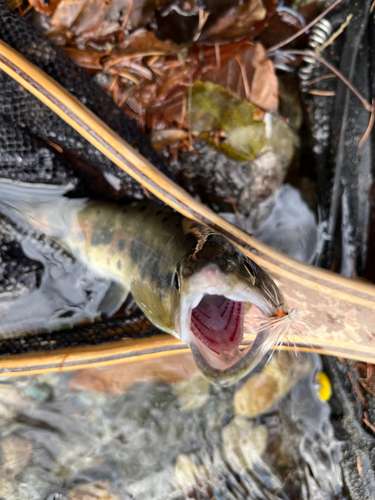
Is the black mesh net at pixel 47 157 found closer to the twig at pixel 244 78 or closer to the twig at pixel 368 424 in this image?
the twig at pixel 244 78

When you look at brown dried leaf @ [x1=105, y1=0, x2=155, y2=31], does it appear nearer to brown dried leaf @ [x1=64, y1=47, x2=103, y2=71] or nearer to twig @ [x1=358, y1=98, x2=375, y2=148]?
brown dried leaf @ [x1=64, y1=47, x2=103, y2=71]

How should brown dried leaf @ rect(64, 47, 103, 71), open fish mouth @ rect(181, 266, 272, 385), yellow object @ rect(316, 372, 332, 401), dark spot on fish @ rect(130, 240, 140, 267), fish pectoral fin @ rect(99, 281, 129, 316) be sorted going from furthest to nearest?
yellow object @ rect(316, 372, 332, 401), fish pectoral fin @ rect(99, 281, 129, 316), brown dried leaf @ rect(64, 47, 103, 71), dark spot on fish @ rect(130, 240, 140, 267), open fish mouth @ rect(181, 266, 272, 385)

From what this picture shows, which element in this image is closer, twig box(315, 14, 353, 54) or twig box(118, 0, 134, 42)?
twig box(118, 0, 134, 42)

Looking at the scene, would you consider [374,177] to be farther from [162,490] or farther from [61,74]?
[162,490]

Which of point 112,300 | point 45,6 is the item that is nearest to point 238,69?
point 45,6

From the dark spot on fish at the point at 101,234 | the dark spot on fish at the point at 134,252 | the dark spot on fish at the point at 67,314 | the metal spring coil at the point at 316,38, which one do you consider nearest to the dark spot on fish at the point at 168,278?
the dark spot on fish at the point at 134,252

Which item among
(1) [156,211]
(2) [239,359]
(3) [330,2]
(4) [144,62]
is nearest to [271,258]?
(1) [156,211]

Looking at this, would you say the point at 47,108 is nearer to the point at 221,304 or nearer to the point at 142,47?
the point at 142,47

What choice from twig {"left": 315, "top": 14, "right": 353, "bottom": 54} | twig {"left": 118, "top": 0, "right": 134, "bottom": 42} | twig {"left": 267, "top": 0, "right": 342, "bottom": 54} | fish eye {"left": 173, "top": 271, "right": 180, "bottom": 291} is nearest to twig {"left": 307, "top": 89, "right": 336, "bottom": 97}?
twig {"left": 315, "top": 14, "right": 353, "bottom": 54}
